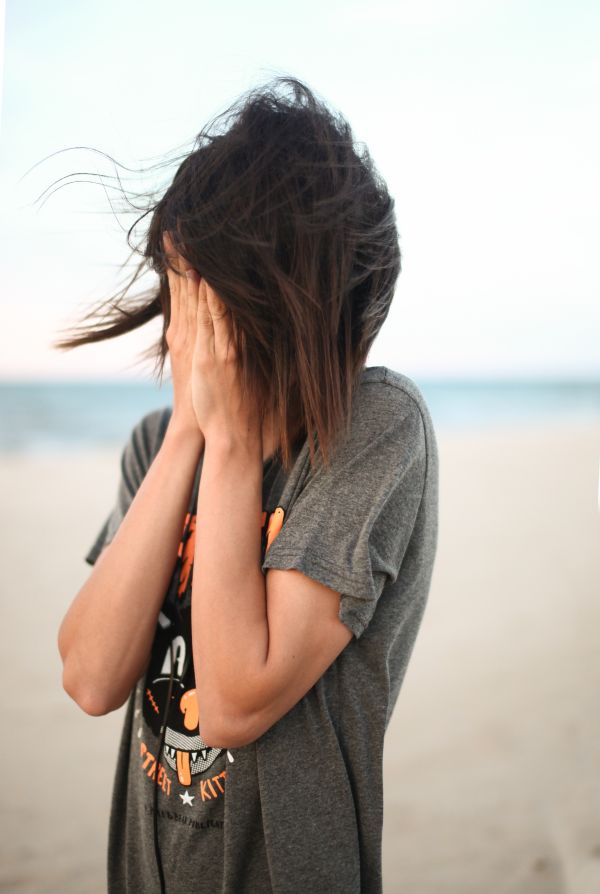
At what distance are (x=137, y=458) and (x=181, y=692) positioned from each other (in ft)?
1.18

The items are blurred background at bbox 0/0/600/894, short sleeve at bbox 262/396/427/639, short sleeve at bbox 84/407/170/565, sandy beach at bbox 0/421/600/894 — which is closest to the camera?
short sleeve at bbox 262/396/427/639

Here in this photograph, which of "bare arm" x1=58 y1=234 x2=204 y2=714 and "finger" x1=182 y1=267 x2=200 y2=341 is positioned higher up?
"finger" x1=182 y1=267 x2=200 y2=341

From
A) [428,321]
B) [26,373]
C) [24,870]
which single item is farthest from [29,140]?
[26,373]

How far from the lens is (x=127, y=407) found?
45.8ft

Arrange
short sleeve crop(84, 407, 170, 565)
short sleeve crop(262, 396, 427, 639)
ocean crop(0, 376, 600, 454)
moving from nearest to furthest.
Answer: short sleeve crop(262, 396, 427, 639) → short sleeve crop(84, 407, 170, 565) → ocean crop(0, 376, 600, 454)

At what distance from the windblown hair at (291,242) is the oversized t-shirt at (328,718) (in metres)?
0.05

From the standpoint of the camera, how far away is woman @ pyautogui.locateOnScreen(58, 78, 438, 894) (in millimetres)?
739

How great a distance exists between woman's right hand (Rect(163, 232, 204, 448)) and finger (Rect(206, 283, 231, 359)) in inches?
1.4

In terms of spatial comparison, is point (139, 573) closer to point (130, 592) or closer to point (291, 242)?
point (130, 592)

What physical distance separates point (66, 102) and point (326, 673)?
4451mm

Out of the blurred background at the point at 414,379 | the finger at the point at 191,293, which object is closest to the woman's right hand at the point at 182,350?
the finger at the point at 191,293

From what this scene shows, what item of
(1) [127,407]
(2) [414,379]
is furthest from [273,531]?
(1) [127,407]

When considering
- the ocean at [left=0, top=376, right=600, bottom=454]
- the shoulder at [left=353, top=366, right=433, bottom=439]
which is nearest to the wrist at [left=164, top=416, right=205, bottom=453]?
the shoulder at [left=353, top=366, right=433, bottom=439]

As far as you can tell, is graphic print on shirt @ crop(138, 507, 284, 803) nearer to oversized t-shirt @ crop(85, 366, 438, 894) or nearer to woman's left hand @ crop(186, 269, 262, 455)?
oversized t-shirt @ crop(85, 366, 438, 894)
